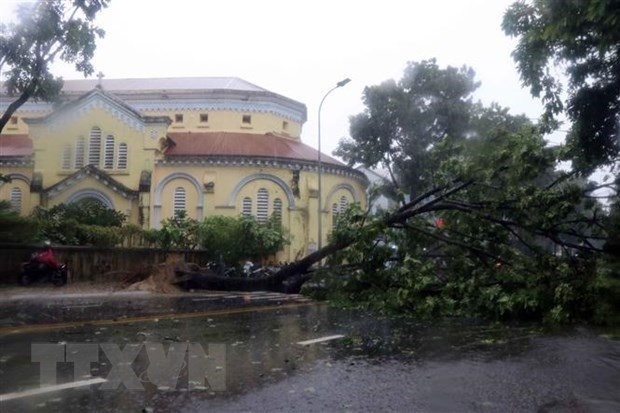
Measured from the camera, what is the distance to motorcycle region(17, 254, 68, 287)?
17734 millimetres

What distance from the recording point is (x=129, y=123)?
30.8m

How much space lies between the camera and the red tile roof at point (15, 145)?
31328 millimetres

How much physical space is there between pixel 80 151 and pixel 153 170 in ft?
12.2

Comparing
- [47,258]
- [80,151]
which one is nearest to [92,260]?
[47,258]

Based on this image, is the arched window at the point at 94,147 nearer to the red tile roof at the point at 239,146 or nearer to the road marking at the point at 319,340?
the red tile roof at the point at 239,146

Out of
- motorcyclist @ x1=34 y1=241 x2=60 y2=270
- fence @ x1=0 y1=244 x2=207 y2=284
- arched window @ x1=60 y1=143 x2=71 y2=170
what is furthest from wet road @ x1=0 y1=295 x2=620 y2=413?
arched window @ x1=60 y1=143 x2=71 y2=170

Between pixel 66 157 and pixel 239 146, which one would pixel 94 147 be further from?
pixel 239 146

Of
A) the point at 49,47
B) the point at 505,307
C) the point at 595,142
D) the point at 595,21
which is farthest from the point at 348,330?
the point at 49,47

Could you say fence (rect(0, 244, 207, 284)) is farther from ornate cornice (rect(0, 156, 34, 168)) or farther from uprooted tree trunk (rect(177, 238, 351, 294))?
ornate cornice (rect(0, 156, 34, 168))

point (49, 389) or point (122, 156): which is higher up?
point (122, 156)

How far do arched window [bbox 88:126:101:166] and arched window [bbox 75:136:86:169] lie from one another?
344mm

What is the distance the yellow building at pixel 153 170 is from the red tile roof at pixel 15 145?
8 centimetres

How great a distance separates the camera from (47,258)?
17844 millimetres

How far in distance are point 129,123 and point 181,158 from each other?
3.23 m
